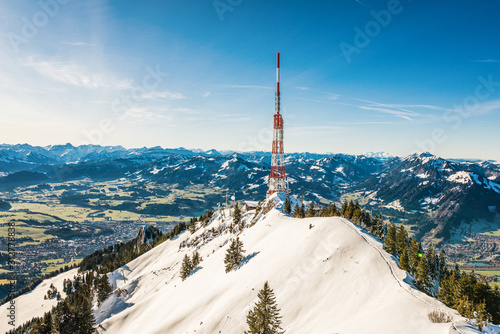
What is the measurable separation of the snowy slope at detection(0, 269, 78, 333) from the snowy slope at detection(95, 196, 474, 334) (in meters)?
102

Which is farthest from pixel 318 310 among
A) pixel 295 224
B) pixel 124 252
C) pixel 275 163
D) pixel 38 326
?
pixel 124 252

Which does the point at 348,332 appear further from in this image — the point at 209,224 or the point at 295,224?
the point at 209,224

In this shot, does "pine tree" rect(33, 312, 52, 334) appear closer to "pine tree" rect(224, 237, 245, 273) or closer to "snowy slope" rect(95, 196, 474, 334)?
"snowy slope" rect(95, 196, 474, 334)

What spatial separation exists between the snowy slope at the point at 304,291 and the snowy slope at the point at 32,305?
101503mm

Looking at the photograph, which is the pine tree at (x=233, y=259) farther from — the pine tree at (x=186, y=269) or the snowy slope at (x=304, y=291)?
the pine tree at (x=186, y=269)

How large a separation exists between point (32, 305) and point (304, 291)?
568 ft

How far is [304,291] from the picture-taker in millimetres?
38250

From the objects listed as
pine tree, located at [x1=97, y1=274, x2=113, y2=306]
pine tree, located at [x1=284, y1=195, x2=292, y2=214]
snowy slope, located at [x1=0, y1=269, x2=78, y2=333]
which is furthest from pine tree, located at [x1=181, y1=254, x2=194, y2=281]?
snowy slope, located at [x1=0, y1=269, x2=78, y2=333]

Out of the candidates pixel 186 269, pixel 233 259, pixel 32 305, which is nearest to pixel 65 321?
pixel 186 269

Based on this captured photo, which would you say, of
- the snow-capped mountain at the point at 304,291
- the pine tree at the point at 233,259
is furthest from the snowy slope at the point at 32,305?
the pine tree at the point at 233,259

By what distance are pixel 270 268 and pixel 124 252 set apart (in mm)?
160334

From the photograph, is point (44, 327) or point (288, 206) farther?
point (288, 206)

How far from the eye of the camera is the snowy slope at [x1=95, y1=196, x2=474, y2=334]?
88.4ft

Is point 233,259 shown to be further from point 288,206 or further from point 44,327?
point 44,327
